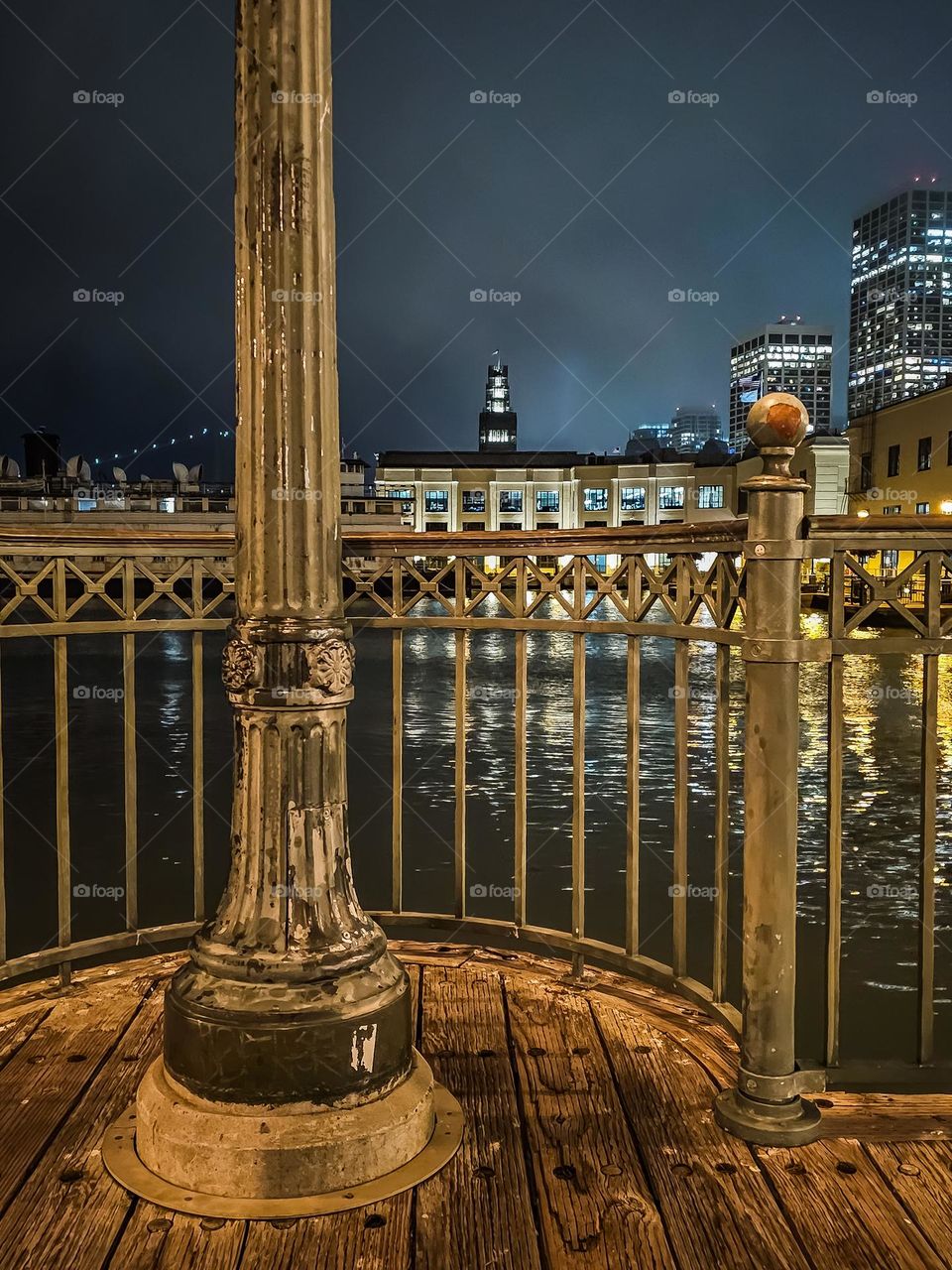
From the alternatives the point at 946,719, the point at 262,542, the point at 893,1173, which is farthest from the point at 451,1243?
the point at 946,719

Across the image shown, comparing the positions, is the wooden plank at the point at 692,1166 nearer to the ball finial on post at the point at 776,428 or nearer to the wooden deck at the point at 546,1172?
the wooden deck at the point at 546,1172

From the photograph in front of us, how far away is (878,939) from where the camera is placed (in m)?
6.45

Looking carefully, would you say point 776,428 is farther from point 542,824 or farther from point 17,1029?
point 542,824

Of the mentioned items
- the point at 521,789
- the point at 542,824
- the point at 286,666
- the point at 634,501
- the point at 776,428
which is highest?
the point at 634,501

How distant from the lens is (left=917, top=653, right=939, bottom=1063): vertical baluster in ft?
8.29

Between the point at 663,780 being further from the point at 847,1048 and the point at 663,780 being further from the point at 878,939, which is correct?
the point at 847,1048

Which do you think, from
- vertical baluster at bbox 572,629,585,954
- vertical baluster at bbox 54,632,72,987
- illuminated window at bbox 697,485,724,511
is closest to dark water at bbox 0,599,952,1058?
vertical baluster at bbox 572,629,585,954

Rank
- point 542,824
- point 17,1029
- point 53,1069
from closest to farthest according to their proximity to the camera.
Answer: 1. point 53,1069
2. point 17,1029
3. point 542,824

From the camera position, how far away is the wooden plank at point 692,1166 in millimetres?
2104

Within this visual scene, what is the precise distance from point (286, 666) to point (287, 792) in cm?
30

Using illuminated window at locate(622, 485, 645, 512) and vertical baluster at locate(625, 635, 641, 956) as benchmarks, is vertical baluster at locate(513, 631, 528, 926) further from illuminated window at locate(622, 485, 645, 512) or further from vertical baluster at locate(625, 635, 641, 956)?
illuminated window at locate(622, 485, 645, 512)

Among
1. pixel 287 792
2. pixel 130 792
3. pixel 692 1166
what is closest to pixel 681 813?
pixel 692 1166

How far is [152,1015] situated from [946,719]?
554 inches

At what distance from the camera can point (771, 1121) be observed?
8.40 ft
